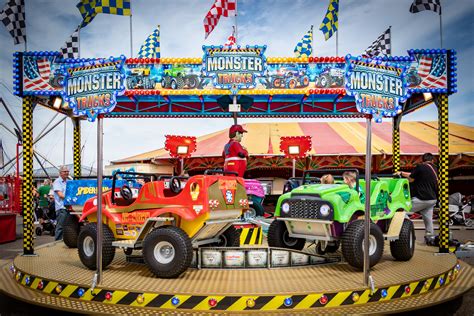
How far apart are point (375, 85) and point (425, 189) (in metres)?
4.39

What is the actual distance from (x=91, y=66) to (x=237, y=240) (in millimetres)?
2987

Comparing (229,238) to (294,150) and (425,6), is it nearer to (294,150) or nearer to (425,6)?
(294,150)

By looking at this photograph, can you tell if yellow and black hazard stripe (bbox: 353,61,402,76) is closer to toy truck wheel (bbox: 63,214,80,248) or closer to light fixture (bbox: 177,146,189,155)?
toy truck wheel (bbox: 63,214,80,248)

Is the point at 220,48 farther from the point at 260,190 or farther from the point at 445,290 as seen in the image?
the point at 445,290

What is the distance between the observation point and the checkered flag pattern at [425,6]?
25.7 ft

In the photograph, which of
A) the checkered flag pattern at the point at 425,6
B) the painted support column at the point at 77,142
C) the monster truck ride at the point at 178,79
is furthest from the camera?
the painted support column at the point at 77,142

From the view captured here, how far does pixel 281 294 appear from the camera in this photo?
3811 mm

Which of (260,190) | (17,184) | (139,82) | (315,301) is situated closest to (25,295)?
(315,301)

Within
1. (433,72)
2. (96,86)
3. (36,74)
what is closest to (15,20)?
(36,74)

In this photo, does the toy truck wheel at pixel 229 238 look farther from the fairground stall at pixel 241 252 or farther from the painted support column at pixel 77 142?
the painted support column at pixel 77 142

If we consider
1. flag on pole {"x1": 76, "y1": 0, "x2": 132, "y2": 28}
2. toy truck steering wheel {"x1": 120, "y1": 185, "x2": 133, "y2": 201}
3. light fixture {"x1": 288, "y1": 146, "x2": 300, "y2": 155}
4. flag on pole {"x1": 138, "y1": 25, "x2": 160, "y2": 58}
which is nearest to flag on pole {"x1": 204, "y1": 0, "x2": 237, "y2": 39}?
flag on pole {"x1": 76, "y1": 0, "x2": 132, "y2": 28}

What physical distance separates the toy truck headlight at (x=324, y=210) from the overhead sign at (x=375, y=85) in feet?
3.84

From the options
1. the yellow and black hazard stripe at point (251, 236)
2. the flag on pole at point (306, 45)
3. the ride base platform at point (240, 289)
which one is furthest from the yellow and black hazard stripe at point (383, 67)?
the flag on pole at point (306, 45)

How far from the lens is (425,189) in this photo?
8.09 metres
